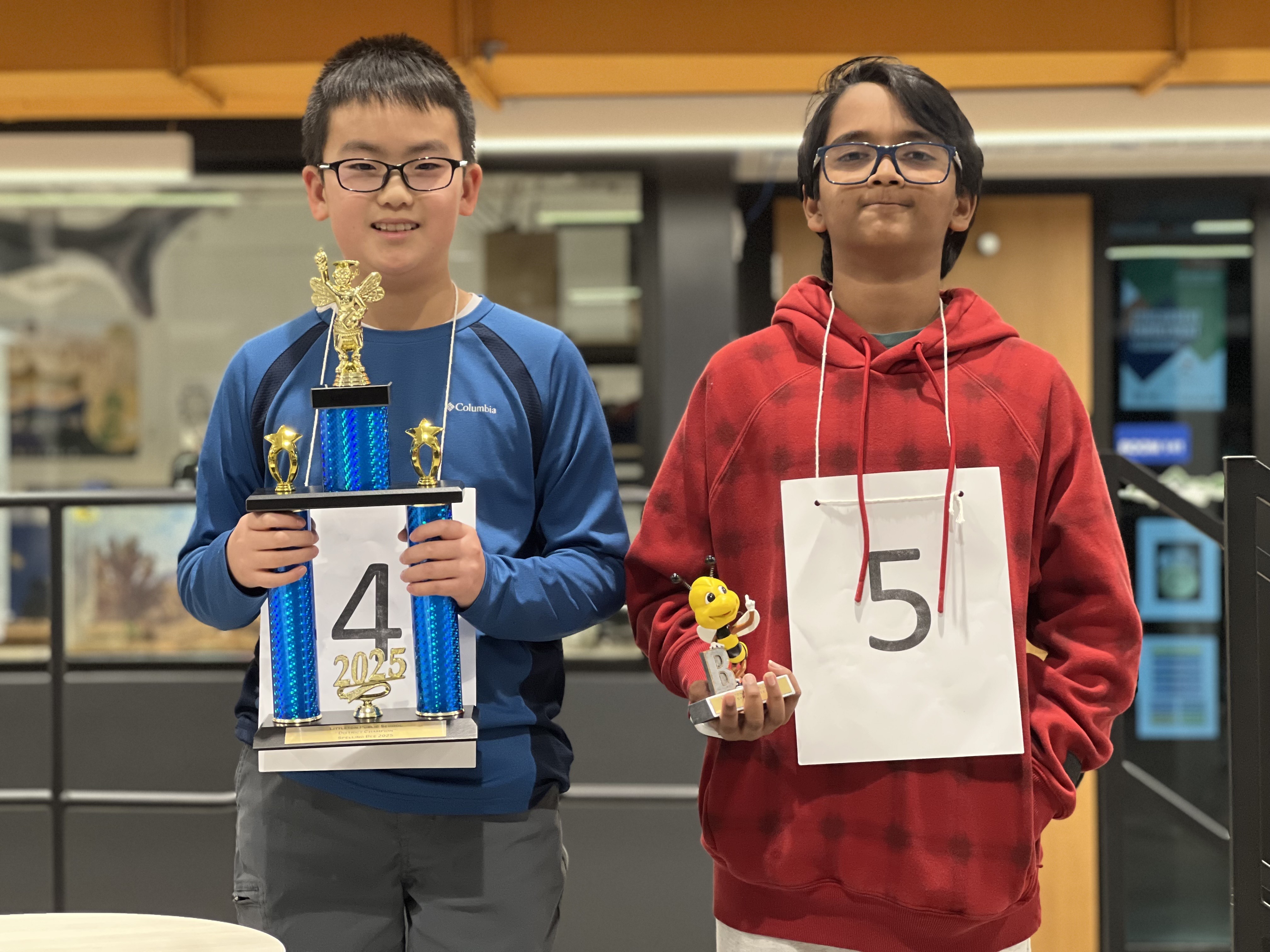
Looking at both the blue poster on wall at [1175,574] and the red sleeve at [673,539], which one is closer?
the red sleeve at [673,539]

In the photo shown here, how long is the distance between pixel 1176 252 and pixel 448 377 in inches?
177

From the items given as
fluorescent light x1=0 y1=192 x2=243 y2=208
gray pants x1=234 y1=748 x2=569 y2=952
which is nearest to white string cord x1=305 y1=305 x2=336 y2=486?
gray pants x1=234 y1=748 x2=569 y2=952

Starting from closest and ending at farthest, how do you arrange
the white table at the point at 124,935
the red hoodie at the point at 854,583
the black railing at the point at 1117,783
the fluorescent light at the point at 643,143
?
the white table at the point at 124,935 → the red hoodie at the point at 854,583 → the black railing at the point at 1117,783 → the fluorescent light at the point at 643,143

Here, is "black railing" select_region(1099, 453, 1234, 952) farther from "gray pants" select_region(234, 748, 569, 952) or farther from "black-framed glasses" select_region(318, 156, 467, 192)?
"black-framed glasses" select_region(318, 156, 467, 192)

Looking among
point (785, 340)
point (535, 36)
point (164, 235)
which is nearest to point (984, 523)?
point (785, 340)

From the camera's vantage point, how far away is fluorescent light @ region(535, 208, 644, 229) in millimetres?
4742

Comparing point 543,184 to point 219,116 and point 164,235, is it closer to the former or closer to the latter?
point 219,116

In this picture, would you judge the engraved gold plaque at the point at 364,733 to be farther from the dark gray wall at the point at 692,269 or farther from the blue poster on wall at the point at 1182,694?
the blue poster on wall at the point at 1182,694

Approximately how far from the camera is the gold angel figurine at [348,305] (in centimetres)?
135

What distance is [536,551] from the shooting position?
151 cm

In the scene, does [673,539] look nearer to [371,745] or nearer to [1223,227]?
[371,745]

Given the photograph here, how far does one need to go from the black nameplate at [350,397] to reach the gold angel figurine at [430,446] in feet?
0.17

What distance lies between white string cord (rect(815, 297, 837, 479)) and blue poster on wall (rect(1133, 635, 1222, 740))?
13.6 ft

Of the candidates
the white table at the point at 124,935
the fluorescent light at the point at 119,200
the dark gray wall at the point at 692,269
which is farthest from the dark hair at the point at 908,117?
the fluorescent light at the point at 119,200
